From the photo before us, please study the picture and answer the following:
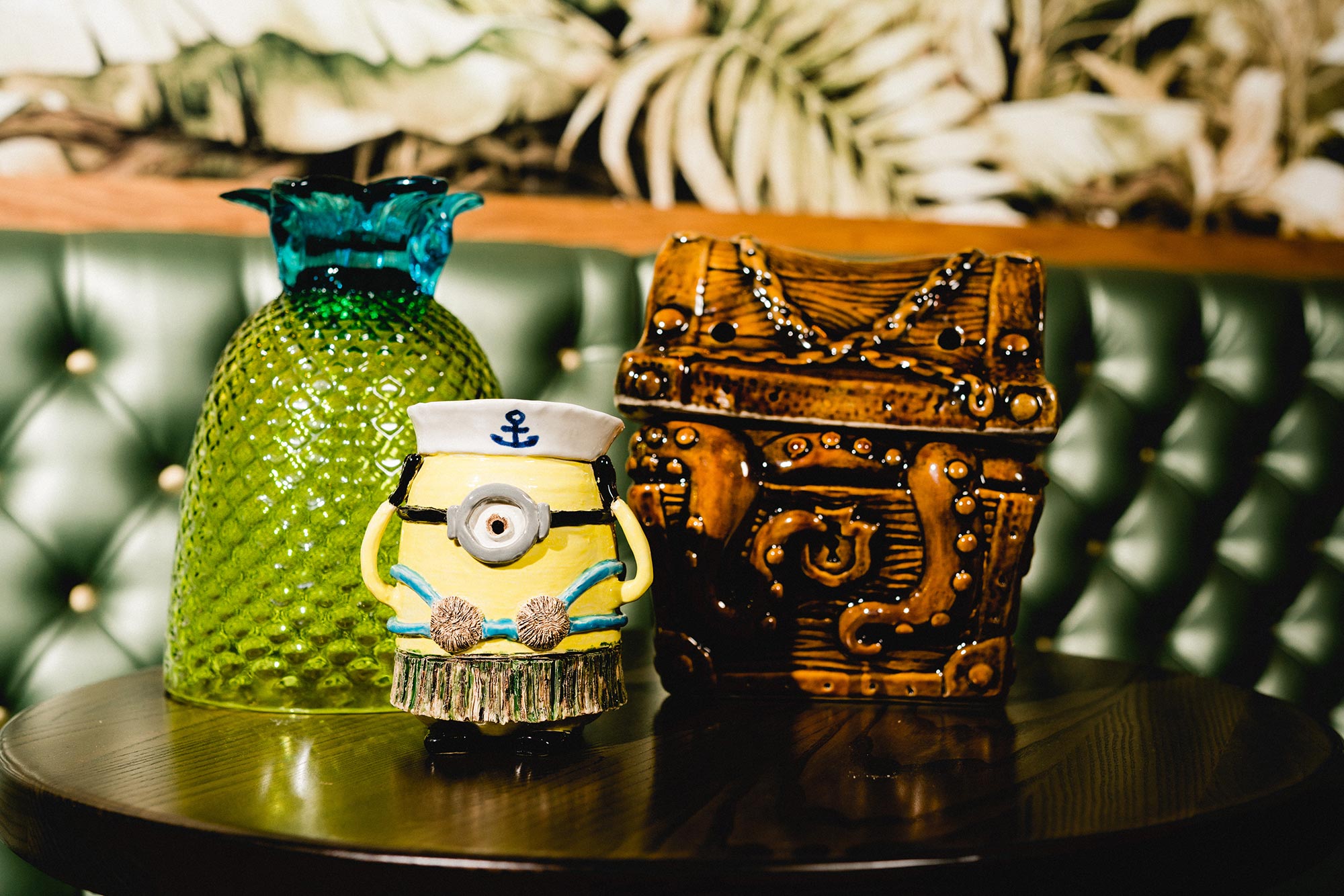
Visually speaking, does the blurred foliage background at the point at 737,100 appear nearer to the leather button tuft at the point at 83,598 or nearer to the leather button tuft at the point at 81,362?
the leather button tuft at the point at 81,362

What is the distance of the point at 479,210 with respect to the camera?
4.59ft

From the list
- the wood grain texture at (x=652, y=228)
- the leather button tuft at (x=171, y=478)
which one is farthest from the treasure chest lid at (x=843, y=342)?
the leather button tuft at (x=171, y=478)

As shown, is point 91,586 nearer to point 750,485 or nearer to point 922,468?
point 750,485

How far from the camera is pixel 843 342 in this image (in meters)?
0.79

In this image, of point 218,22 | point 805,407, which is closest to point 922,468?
point 805,407

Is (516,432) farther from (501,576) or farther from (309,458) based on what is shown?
(309,458)

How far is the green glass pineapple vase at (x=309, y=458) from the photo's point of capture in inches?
26.7

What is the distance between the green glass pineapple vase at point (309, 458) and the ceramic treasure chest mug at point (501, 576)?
106 millimetres

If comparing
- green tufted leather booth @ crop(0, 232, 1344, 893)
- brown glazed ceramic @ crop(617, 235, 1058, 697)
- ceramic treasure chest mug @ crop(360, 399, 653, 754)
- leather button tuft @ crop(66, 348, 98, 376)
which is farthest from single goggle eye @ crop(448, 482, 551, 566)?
leather button tuft @ crop(66, 348, 98, 376)

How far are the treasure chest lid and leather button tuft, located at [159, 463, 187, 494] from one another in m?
0.70

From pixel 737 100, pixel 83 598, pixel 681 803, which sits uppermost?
pixel 737 100

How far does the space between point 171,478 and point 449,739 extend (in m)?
0.80

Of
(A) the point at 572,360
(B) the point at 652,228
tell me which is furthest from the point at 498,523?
(B) the point at 652,228

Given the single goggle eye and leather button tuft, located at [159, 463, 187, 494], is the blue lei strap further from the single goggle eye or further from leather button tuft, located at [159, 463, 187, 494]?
leather button tuft, located at [159, 463, 187, 494]
